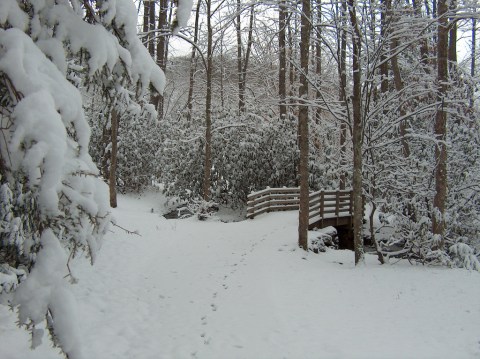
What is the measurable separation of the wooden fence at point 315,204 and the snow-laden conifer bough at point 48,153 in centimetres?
1259

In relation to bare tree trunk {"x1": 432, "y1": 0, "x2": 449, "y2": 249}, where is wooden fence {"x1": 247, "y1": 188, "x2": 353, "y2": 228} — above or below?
below

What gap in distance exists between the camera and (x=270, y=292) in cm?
773

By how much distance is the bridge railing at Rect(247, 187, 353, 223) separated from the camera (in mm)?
15586

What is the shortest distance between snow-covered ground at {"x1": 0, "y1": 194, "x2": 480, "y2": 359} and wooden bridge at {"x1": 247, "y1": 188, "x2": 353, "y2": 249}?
12.9 feet

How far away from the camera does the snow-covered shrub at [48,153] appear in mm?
2389

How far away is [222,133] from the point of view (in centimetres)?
1912

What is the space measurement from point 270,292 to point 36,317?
18.9ft

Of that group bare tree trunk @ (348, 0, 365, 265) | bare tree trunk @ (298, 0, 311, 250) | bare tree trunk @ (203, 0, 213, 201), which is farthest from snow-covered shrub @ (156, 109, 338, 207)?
bare tree trunk @ (348, 0, 365, 265)

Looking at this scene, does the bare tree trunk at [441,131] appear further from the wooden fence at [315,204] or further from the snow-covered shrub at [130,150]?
the snow-covered shrub at [130,150]

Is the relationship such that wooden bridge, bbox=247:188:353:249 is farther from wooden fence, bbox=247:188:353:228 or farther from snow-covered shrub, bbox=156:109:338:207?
snow-covered shrub, bbox=156:109:338:207

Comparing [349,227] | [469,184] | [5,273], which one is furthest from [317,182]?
[5,273]

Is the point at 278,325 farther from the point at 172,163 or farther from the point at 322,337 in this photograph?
the point at 172,163

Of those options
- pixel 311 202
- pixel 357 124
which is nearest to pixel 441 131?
pixel 357 124

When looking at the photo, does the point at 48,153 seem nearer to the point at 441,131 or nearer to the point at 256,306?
the point at 256,306
